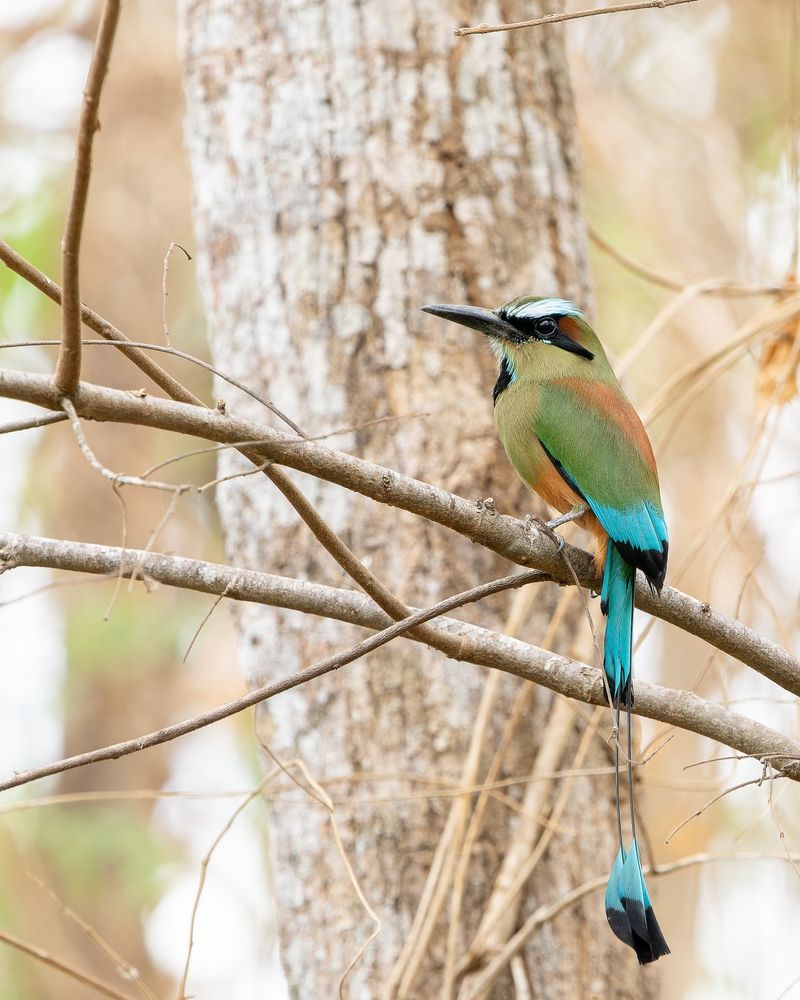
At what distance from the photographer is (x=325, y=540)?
6.64ft

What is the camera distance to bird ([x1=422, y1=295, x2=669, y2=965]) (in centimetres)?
266

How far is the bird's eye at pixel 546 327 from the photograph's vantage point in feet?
10.7

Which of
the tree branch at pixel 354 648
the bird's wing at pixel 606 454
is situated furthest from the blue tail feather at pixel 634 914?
the bird's wing at pixel 606 454

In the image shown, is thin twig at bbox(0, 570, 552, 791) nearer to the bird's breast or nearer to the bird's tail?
the bird's tail

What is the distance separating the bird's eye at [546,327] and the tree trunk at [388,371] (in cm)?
34

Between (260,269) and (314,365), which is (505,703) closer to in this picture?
(314,365)

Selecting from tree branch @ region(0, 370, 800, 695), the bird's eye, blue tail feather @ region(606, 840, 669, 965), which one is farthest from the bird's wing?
blue tail feather @ region(606, 840, 669, 965)

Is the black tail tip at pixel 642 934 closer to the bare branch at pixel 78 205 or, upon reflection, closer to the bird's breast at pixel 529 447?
the bird's breast at pixel 529 447

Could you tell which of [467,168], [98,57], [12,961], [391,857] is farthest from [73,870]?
[98,57]

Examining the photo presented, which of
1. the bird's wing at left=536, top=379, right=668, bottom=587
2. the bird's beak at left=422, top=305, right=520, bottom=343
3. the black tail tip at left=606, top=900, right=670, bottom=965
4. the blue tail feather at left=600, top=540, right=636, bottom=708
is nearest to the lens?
the black tail tip at left=606, top=900, right=670, bottom=965

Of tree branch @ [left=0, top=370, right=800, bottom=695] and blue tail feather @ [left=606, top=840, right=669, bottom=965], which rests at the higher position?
tree branch @ [left=0, top=370, right=800, bottom=695]

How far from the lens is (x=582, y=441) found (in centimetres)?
301

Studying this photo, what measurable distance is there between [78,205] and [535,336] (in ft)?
6.51

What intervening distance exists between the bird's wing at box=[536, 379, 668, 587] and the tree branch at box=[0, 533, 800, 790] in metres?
0.51
